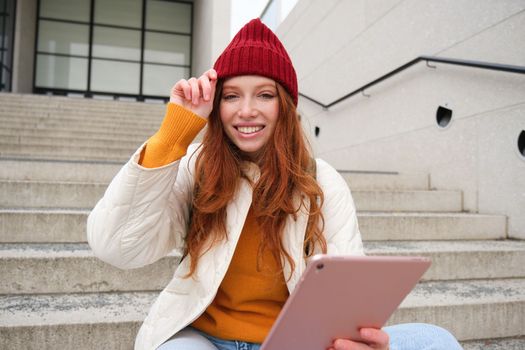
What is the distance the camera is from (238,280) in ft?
3.73

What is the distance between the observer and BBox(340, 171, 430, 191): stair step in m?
3.40

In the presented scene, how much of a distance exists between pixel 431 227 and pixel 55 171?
9.18ft

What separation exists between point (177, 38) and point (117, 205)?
41.3 feet

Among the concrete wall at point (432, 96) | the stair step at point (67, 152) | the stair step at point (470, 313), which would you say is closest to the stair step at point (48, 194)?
the stair step at point (67, 152)

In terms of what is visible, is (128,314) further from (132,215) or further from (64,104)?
(64,104)

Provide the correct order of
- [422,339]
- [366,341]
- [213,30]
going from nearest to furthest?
[366,341] → [422,339] → [213,30]

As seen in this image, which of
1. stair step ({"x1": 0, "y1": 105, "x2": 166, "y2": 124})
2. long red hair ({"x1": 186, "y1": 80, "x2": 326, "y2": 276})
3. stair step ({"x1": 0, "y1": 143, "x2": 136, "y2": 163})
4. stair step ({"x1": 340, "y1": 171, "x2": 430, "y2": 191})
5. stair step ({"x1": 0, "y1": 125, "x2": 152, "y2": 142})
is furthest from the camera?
stair step ({"x1": 0, "y1": 105, "x2": 166, "y2": 124})

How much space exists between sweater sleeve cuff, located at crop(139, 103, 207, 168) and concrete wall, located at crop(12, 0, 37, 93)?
11.0m

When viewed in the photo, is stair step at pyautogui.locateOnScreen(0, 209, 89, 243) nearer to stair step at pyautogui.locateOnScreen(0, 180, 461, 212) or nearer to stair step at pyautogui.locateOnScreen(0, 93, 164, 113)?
stair step at pyautogui.locateOnScreen(0, 180, 461, 212)

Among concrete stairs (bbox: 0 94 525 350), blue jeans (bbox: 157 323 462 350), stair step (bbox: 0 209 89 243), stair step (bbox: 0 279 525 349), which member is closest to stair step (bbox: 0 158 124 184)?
concrete stairs (bbox: 0 94 525 350)

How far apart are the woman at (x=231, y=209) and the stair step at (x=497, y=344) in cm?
106

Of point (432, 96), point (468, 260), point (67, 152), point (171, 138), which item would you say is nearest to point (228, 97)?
point (171, 138)

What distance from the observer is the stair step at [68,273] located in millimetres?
1806

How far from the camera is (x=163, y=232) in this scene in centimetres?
112
